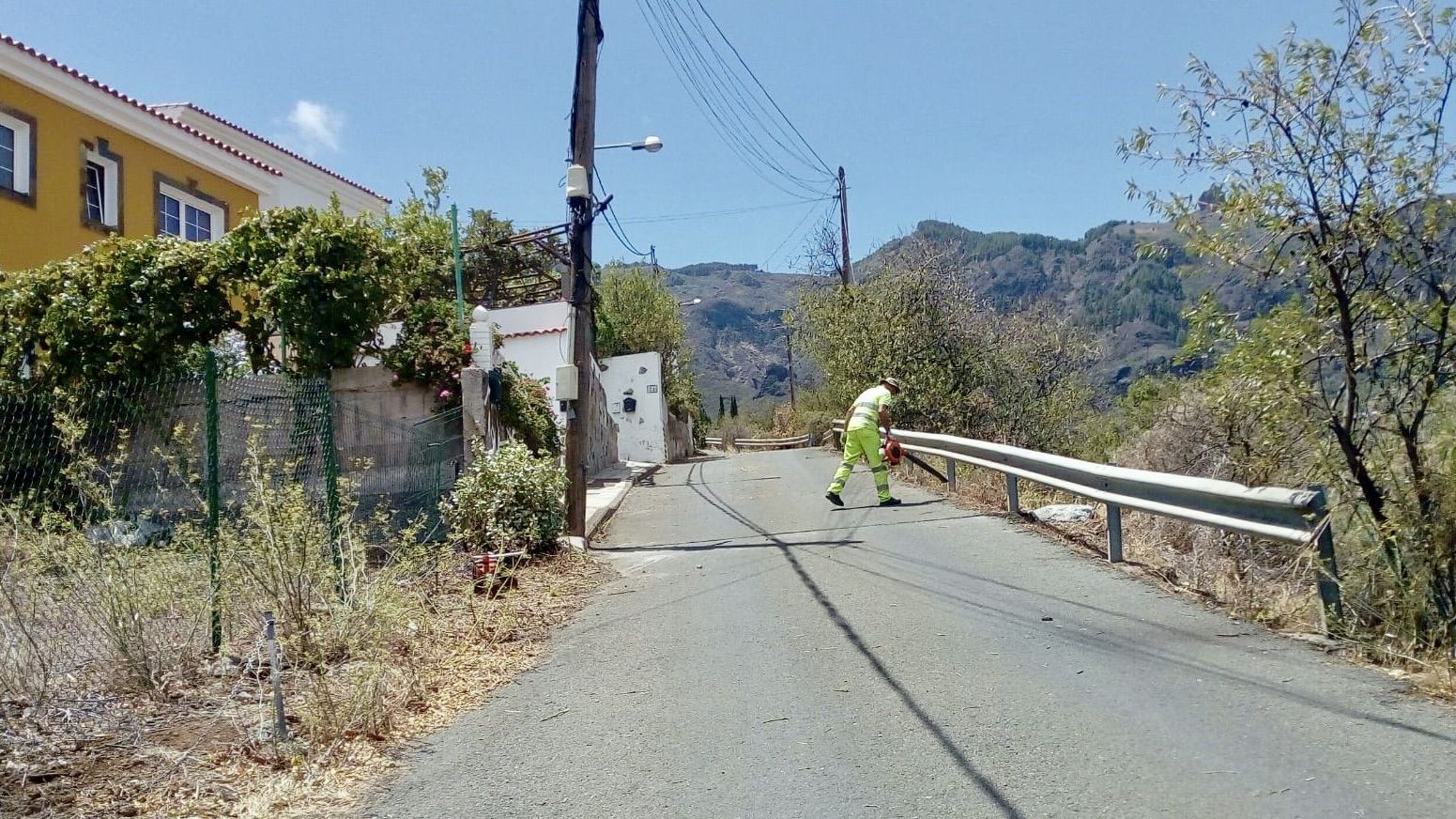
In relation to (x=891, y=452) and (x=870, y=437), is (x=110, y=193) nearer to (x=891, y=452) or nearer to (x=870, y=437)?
(x=870, y=437)

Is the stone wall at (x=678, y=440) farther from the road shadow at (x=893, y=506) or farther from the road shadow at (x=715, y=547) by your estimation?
the road shadow at (x=715, y=547)

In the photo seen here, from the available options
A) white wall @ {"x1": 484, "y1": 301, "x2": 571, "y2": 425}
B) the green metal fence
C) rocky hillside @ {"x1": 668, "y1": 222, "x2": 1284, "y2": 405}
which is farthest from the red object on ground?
rocky hillside @ {"x1": 668, "y1": 222, "x2": 1284, "y2": 405}

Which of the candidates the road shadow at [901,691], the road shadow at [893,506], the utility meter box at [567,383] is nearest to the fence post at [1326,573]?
the road shadow at [901,691]

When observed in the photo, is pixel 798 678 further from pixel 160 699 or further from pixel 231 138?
pixel 231 138

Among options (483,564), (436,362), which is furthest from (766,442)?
(483,564)

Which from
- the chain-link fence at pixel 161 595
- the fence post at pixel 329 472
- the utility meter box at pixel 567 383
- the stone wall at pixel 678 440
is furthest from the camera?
the stone wall at pixel 678 440

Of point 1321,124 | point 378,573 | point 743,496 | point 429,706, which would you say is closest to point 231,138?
point 743,496

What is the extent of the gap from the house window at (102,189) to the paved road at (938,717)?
12.7 meters

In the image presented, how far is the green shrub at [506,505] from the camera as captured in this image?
942 cm

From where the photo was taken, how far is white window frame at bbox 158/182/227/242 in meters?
17.0

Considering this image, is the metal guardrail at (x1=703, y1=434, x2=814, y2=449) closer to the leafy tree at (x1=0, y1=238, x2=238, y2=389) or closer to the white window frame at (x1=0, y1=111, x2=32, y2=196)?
the white window frame at (x1=0, y1=111, x2=32, y2=196)

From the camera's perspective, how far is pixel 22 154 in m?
14.0

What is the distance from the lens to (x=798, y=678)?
5352mm

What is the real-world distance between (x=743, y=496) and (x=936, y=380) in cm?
564
